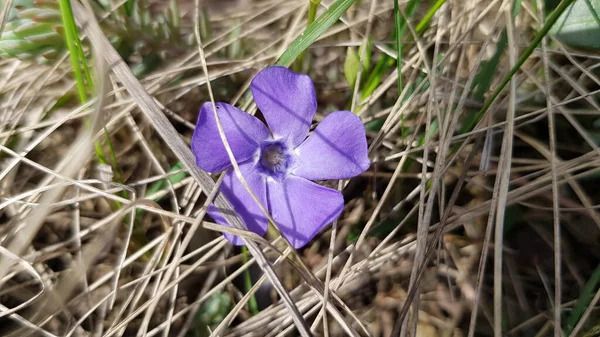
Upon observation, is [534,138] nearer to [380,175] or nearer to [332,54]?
[380,175]

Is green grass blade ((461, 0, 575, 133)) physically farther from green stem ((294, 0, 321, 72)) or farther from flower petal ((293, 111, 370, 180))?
green stem ((294, 0, 321, 72))

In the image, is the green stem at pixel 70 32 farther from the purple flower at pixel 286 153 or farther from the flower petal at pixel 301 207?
the flower petal at pixel 301 207

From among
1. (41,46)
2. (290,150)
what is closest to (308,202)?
(290,150)

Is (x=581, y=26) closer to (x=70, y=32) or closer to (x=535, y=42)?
(x=535, y=42)

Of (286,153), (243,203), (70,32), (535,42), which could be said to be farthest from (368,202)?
(70,32)

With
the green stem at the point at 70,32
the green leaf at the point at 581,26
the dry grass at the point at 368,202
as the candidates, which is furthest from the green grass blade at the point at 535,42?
the green stem at the point at 70,32

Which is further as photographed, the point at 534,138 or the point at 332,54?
the point at 332,54

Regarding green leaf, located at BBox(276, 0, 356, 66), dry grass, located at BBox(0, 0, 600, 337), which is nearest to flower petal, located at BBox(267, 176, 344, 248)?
dry grass, located at BBox(0, 0, 600, 337)
